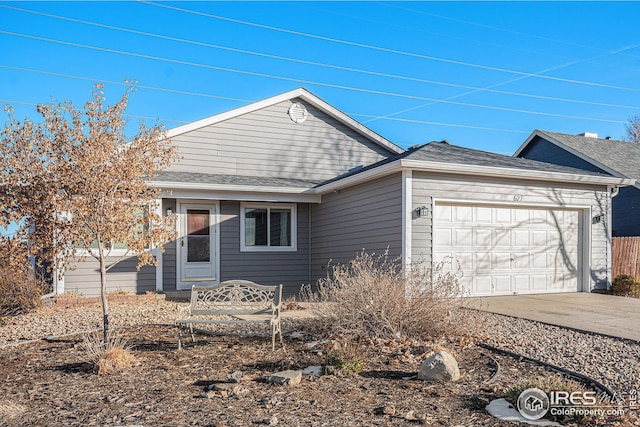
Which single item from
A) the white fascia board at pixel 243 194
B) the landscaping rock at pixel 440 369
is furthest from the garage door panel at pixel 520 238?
the landscaping rock at pixel 440 369

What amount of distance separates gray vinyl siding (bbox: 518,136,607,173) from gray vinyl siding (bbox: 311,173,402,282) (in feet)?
37.4

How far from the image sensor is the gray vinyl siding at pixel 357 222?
10953mm

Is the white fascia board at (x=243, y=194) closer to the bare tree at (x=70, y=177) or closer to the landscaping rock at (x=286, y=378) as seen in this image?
the bare tree at (x=70, y=177)

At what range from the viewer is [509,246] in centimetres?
1196

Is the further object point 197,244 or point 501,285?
point 197,244

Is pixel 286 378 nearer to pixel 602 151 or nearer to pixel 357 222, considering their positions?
pixel 357 222

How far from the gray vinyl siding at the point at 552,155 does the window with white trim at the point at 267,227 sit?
477 inches

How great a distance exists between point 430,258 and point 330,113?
665cm

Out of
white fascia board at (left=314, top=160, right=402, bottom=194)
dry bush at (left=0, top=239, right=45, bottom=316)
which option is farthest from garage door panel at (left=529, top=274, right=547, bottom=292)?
dry bush at (left=0, top=239, right=45, bottom=316)

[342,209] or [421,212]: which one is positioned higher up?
[342,209]

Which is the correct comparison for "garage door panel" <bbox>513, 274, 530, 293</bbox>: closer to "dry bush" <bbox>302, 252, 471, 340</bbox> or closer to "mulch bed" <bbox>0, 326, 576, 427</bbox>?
"dry bush" <bbox>302, 252, 471, 340</bbox>

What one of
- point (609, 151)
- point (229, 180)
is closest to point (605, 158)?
point (609, 151)

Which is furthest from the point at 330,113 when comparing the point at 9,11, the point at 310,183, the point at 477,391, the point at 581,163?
the point at 477,391

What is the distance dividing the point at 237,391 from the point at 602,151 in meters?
20.7
